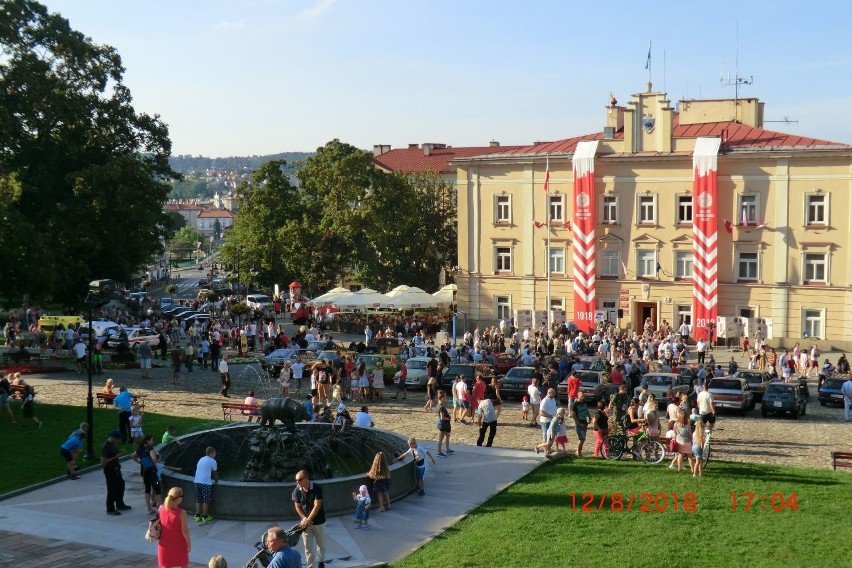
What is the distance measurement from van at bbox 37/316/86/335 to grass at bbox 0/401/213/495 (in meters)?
19.9

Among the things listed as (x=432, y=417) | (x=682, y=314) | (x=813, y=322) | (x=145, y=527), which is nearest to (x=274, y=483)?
(x=145, y=527)

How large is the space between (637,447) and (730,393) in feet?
34.6

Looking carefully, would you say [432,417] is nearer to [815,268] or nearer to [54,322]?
[54,322]

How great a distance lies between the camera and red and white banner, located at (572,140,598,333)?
5353 centimetres

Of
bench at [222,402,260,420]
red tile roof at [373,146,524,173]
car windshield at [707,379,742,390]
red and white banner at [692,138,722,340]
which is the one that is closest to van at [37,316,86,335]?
bench at [222,402,260,420]

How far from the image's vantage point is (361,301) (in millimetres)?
52219

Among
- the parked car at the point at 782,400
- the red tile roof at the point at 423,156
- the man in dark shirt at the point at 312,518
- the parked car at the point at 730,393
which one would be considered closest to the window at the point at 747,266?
the parked car at the point at 730,393

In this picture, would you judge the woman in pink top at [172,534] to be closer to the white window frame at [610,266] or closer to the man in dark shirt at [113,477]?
the man in dark shirt at [113,477]

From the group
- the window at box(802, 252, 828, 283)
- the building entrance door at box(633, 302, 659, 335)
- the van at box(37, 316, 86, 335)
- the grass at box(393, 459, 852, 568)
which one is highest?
the window at box(802, 252, 828, 283)

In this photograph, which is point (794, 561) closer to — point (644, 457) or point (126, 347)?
point (644, 457)

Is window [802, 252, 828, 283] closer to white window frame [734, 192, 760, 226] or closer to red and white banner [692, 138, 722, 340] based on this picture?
white window frame [734, 192, 760, 226]

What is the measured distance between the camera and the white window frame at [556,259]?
55.8 meters

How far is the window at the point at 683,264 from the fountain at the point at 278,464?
107ft

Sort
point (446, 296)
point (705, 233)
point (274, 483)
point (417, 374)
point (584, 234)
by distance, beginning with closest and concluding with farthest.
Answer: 1. point (274, 483)
2. point (417, 374)
3. point (705, 233)
4. point (584, 234)
5. point (446, 296)
